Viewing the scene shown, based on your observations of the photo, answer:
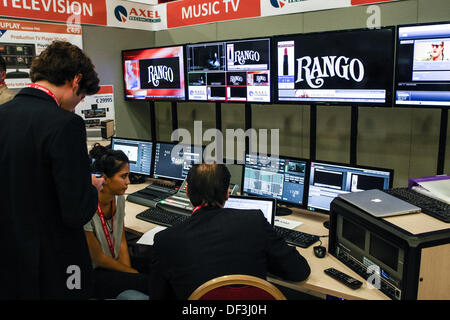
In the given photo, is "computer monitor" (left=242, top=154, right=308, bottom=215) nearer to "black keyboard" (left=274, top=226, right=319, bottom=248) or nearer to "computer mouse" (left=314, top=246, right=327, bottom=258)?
"black keyboard" (left=274, top=226, right=319, bottom=248)

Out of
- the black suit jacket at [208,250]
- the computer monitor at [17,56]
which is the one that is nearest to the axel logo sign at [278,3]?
the computer monitor at [17,56]

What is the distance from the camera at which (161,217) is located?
2.49m

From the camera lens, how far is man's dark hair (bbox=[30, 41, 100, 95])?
1.38 meters

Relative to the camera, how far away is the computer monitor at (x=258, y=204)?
6.79 feet

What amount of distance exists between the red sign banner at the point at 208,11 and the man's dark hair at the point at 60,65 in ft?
8.81

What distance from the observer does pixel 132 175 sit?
332 centimetres

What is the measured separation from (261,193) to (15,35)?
2532 millimetres

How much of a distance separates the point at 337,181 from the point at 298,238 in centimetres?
39

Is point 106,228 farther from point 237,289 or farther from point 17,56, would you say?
point 17,56

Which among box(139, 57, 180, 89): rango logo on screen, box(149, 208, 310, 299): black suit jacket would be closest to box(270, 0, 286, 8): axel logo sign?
box(139, 57, 180, 89): rango logo on screen

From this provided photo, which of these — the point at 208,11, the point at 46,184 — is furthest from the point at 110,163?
the point at 208,11

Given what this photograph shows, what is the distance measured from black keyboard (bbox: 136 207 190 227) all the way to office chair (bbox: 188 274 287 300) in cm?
121
